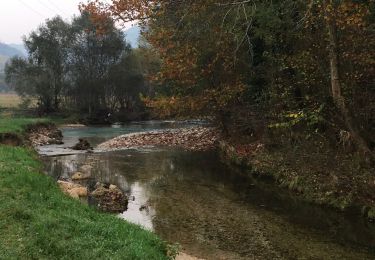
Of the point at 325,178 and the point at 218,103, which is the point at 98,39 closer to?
the point at 218,103

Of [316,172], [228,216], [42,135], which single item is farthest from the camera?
[42,135]

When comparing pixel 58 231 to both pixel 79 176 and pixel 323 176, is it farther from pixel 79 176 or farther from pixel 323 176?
pixel 79 176

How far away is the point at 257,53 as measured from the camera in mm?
29891

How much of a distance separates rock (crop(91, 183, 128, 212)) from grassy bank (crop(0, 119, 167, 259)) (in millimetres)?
3457

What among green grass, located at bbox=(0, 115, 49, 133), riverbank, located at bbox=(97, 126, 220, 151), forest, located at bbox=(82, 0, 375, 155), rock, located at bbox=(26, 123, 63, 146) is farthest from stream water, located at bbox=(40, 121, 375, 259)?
rock, located at bbox=(26, 123, 63, 146)

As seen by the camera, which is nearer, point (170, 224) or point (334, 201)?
point (170, 224)

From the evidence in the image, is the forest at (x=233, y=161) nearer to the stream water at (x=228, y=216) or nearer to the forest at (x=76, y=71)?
the stream water at (x=228, y=216)

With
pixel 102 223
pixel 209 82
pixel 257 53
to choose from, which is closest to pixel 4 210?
pixel 102 223

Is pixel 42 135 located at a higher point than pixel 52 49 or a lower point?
lower

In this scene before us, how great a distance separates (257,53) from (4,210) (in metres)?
22.1

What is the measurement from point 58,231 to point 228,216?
7791 mm

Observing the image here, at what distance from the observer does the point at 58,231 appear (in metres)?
10.2

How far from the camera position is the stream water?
13.2 m

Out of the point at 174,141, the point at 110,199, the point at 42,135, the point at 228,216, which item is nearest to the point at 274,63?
the point at 228,216
